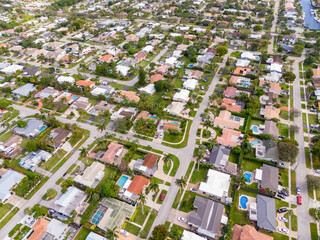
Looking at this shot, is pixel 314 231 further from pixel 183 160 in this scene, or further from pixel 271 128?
pixel 183 160

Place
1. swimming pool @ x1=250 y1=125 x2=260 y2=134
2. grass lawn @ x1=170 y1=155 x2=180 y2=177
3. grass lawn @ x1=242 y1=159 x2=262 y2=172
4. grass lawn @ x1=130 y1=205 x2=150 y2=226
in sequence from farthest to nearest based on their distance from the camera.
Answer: swimming pool @ x1=250 y1=125 x2=260 y2=134
grass lawn @ x1=242 y1=159 x2=262 y2=172
grass lawn @ x1=170 y1=155 x2=180 y2=177
grass lawn @ x1=130 y1=205 x2=150 y2=226

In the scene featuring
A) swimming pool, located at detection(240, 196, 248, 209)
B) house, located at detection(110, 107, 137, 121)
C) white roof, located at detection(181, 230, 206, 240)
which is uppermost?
house, located at detection(110, 107, 137, 121)

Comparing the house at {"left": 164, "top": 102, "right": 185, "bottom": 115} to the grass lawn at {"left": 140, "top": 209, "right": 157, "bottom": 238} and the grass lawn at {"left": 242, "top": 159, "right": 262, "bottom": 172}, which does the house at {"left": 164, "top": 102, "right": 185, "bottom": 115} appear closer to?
the grass lawn at {"left": 242, "top": 159, "right": 262, "bottom": 172}

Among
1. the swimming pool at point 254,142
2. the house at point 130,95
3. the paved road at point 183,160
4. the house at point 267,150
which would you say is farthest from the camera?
the house at point 130,95

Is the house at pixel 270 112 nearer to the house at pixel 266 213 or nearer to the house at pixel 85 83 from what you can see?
the house at pixel 266 213

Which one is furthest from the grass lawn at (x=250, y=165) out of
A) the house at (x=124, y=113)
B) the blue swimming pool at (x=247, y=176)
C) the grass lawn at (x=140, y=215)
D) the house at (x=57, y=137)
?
the house at (x=57, y=137)

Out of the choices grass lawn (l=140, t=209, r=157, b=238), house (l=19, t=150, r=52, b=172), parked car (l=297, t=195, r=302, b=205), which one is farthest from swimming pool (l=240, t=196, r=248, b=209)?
house (l=19, t=150, r=52, b=172)
